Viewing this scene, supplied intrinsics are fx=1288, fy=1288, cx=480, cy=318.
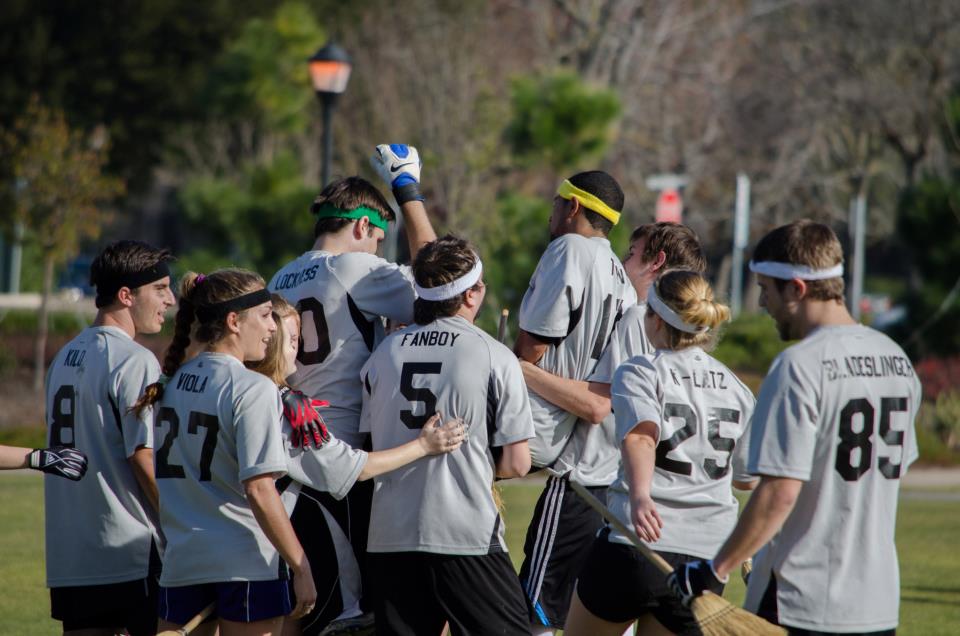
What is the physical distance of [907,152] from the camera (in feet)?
111

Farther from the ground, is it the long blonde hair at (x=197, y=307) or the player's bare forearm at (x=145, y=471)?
the long blonde hair at (x=197, y=307)

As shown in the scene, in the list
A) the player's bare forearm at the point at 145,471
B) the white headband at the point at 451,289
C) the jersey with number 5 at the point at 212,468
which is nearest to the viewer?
the jersey with number 5 at the point at 212,468

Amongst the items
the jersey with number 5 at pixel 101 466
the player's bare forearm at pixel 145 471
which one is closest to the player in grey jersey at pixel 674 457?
the player's bare forearm at pixel 145 471

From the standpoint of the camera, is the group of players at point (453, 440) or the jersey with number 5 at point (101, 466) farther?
the jersey with number 5 at point (101, 466)

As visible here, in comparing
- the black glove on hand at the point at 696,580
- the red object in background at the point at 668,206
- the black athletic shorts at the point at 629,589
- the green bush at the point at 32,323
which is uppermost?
the red object in background at the point at 668,206

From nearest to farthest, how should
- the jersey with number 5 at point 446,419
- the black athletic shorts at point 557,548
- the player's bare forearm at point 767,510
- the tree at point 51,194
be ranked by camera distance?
1. the player's bare forearm at point 767,510
2. the jersey with number 5 at point 446,419
3. the black athletic shorts at point 557,548
4. the tree at point 51,194

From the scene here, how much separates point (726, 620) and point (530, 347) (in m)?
1.87

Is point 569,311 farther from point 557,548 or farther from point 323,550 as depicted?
point 323,550

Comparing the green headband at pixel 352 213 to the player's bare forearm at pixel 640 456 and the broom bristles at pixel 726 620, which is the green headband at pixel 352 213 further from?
the broom bristles at pixel 726 620

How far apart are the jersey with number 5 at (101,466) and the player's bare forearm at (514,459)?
1.47 m

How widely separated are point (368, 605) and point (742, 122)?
107ft

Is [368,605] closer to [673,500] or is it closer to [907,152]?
[673,500]

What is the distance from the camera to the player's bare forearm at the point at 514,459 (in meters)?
4.86

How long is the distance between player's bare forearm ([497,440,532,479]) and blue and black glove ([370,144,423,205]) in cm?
132
